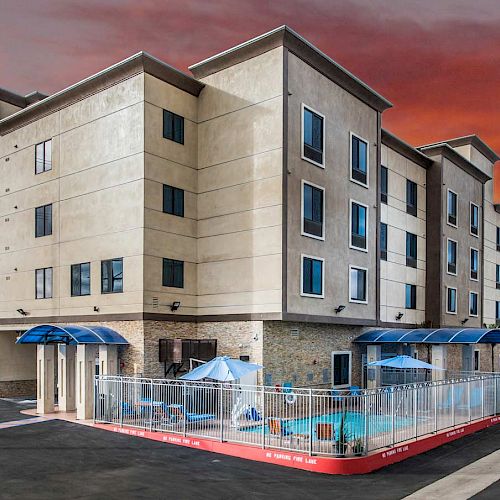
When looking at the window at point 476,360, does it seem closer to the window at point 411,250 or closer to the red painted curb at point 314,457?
the window at point 411,250

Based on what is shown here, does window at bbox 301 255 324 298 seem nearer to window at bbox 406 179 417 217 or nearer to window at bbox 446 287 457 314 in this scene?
window at bbox 406 179 417 217

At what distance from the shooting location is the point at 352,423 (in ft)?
57.2

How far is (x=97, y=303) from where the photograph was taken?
2933 centimetres

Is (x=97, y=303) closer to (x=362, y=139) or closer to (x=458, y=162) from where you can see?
(x=362, y=139)

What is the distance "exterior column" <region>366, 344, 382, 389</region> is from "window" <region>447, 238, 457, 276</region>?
1240 cm

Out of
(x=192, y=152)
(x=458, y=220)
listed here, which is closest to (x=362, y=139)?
(x=192, y=152)

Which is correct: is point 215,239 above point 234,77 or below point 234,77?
below

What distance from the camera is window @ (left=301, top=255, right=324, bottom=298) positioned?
28.4 m

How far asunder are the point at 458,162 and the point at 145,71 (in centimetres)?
2555

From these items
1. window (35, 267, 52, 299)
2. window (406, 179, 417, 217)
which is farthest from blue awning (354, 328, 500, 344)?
window (35, 267, 52, 299)

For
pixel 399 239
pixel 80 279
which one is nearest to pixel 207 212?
pixel 80 279

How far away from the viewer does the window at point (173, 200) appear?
28.8 m

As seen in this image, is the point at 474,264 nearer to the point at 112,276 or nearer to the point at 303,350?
the point at 303,350

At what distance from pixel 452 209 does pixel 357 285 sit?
14943 millimetres
